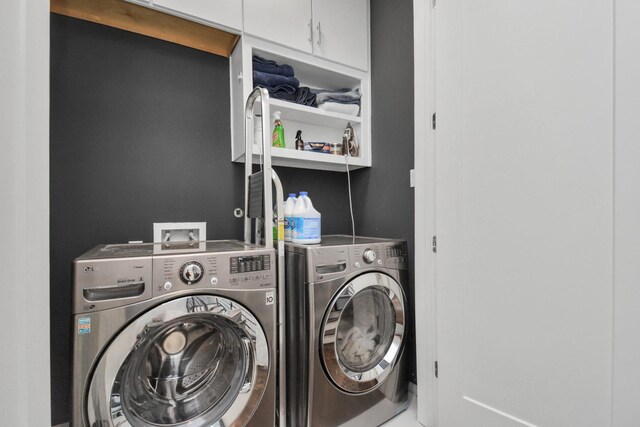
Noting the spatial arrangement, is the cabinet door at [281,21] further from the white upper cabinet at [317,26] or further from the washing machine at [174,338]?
the washing machine at [174,338]

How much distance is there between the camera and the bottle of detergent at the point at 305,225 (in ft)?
5.15

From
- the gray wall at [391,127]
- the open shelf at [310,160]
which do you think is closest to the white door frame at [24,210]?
the open shelf at [310,160]

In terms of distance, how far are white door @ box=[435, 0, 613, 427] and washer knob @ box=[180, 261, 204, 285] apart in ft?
3.47

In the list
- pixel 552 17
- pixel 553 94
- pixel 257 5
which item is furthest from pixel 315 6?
pixel 553 94

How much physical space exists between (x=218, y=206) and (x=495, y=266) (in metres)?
1.50

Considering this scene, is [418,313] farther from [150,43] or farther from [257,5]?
[150,43]

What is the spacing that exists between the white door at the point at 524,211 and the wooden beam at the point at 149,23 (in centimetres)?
122

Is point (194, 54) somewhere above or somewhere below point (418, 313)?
above

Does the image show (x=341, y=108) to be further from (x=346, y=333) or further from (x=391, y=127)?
(x=346, y=333)

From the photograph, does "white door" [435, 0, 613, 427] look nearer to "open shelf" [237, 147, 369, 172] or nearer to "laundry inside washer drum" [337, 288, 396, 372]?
"laundry inside washer drum" [337, 288, 396, 372]

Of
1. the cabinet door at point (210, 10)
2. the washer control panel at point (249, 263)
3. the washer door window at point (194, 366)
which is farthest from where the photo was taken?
the cabinet door at point (210, 10)

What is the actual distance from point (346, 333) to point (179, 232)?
3.60ft

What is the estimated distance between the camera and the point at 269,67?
69.2 inches

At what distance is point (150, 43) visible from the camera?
1644 mm
